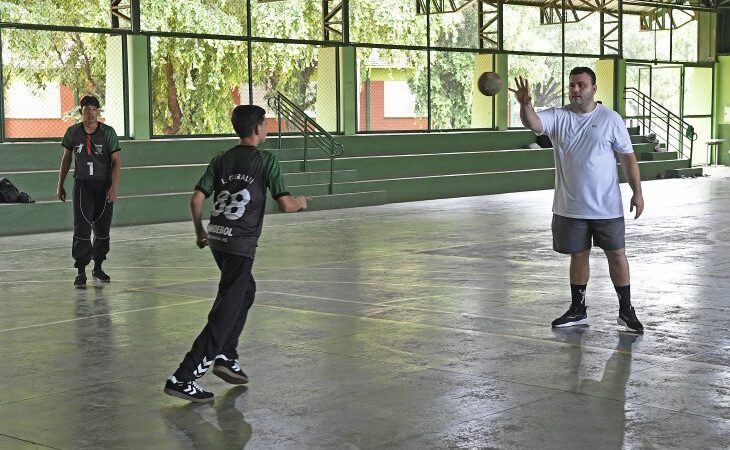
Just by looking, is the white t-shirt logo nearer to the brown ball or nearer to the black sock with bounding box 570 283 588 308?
the black sock with bounding box 570 283 588 308

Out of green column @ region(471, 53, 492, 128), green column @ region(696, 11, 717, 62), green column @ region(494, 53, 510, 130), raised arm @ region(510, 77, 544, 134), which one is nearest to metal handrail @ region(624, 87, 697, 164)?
green column @ region(696, 11, 717, 62)

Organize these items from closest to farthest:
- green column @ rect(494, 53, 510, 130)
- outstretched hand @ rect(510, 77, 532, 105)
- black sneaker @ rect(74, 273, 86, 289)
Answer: outstretched hand @ rect(510, 77, 532, 105)
black sneaker @ rect(74, 273, 86, 289)
green column @ rect(494, 53, 510, 130)

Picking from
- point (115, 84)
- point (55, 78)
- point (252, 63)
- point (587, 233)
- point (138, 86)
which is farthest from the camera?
point (252, 63)

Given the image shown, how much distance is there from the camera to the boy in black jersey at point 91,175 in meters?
10.8

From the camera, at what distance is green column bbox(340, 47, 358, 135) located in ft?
84.8

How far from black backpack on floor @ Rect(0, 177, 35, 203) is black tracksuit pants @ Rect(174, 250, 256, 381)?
12.0 m

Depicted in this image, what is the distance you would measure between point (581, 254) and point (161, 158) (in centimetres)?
1439

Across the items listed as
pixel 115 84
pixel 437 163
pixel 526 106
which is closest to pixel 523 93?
pixel 526 106

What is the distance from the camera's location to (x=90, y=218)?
11.0 metres

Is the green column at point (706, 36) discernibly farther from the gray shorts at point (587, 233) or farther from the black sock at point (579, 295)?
the gray shorts at point (587, 233)

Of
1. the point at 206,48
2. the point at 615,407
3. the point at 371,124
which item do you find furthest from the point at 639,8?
the point at 615,407

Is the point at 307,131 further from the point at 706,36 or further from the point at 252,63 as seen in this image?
the point at 706,36

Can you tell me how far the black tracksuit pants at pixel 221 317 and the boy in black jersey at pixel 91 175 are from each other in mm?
4662

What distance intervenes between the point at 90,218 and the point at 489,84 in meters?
17.0
